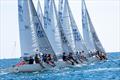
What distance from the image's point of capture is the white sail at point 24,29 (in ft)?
182

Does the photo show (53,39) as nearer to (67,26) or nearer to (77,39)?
(67,26)

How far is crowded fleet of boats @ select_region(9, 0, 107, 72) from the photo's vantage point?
55656 mm

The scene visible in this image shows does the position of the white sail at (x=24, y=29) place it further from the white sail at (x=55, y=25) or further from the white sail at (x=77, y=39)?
the white sail at (x=77, y=39)

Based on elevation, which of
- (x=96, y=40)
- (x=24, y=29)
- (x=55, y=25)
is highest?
(x=55, y=25)

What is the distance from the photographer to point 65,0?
252ft

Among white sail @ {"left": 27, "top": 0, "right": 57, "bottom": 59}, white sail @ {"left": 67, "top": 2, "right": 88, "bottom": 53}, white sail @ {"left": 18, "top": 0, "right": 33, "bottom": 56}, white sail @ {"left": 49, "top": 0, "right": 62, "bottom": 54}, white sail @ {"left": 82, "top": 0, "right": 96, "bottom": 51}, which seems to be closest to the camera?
white sail @ {"left": 18, "top": 0, "right": 33, "bottom": 56}

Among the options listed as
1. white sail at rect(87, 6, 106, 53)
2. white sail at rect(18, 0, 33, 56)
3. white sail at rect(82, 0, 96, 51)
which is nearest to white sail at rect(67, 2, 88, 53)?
white sail at rect(82, 0, 96, 51)

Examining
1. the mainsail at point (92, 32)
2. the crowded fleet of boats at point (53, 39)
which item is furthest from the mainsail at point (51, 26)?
the mainsail at point (92, 32)

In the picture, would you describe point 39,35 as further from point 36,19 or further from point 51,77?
point 51,77

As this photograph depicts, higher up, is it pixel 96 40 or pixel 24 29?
pixel 24 29

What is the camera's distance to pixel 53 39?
66812mm

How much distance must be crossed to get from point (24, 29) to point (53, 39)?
1140cm

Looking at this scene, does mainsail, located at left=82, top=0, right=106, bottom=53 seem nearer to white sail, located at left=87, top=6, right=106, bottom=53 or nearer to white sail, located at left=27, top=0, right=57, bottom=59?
white sail, located at left=87, top=6, right=106, bottom=53

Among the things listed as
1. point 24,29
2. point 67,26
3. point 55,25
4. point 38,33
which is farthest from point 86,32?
point 24,29
